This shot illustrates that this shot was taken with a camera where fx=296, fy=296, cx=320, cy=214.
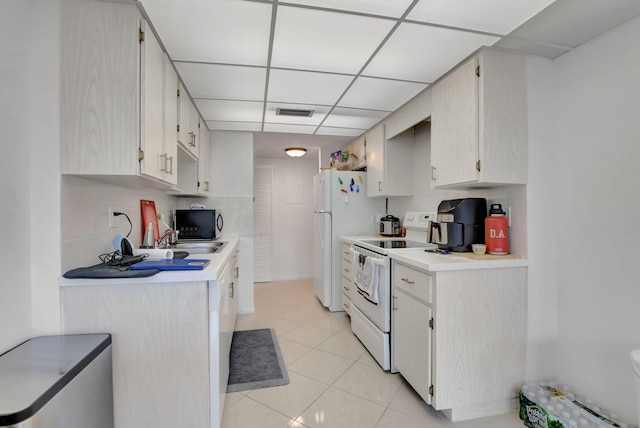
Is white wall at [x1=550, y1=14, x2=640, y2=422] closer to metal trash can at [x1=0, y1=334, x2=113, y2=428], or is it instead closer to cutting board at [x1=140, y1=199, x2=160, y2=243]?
metal trash can at [x1=0, y1=334, x2=113, y2=428]

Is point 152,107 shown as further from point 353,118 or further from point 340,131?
point 340,131

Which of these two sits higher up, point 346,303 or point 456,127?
point 456,127

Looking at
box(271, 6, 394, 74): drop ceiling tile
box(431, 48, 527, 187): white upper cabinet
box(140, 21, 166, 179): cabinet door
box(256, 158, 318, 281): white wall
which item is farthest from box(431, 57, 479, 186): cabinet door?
box(256, 158, 318, 281): white wall

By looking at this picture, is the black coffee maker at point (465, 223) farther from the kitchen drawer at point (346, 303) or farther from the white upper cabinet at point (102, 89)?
the white upper cabinet at point (102, 89)

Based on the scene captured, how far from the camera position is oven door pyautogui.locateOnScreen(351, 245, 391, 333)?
2305 millimetres

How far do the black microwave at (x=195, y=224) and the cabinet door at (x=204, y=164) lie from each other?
25cm

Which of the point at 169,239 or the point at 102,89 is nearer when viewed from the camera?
the point at 102,89

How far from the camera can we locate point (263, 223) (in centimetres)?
525

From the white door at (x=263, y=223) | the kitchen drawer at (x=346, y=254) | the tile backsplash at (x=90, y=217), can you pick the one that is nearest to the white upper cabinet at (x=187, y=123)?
the tile backsplash at (x=90, y=217)

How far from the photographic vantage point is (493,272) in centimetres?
182

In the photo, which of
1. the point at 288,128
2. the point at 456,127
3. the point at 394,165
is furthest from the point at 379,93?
the point at 288,128

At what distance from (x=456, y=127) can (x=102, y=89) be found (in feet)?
6.68

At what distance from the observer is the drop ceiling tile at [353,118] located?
9.38ft

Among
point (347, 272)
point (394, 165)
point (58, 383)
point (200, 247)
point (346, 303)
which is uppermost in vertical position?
point (394, 165)
